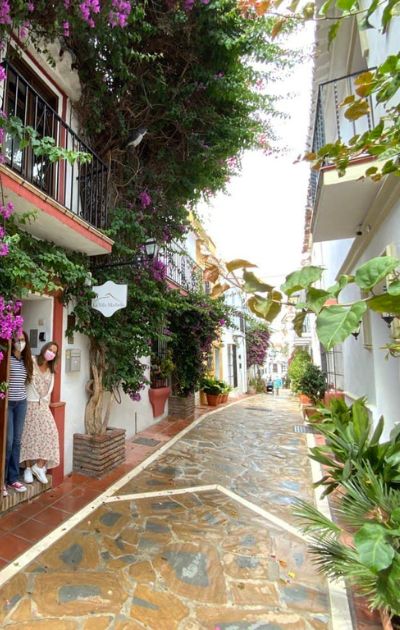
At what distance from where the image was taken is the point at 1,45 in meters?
3.43

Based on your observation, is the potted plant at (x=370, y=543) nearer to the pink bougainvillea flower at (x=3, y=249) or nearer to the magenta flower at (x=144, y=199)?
the pink bougainvillea flower at (x=3, y=249)

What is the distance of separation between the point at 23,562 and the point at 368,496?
10.4 ft

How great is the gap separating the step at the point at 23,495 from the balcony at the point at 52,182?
340 centimetres

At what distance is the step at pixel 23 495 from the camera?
12.8 ft

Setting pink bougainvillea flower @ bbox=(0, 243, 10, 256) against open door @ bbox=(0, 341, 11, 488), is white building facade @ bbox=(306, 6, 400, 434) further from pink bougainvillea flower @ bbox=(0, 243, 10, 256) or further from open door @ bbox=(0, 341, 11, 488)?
open door @ bbox=(0, 341, 11, 488)

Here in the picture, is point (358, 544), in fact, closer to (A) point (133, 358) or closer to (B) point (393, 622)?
(B) point (393, 622)

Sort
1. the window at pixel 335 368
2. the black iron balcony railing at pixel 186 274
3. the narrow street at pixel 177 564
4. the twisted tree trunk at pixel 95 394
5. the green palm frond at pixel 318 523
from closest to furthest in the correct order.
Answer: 1. the green palm frond at pixel 318 523
2. the narrow street at pixel 177 564
3. the twisted tree trunk at pixel 95 394
4. the window at pixel 335 368
5. the black iron balcony railing at pixel 186 274

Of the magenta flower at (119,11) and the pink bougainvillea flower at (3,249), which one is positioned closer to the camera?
the pink bougainvillea flower at (3,249)

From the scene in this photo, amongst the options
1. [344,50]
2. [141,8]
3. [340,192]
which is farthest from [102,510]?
[344,50]

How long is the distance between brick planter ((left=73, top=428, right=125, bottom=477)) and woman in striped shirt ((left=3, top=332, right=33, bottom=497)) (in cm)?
101

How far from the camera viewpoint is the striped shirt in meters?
4.09

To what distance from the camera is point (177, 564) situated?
310 cm

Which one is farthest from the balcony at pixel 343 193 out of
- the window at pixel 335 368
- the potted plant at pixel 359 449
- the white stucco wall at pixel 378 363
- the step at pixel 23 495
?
the step at pixel 23 495

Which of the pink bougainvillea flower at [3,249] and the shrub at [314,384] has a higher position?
the pink bougainvillea flower at [3,249]
